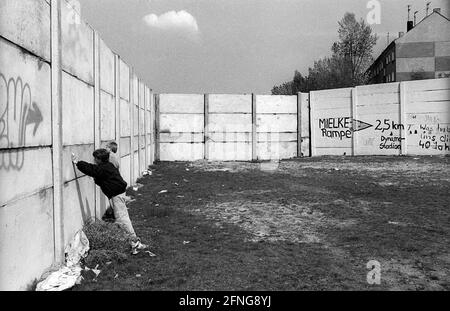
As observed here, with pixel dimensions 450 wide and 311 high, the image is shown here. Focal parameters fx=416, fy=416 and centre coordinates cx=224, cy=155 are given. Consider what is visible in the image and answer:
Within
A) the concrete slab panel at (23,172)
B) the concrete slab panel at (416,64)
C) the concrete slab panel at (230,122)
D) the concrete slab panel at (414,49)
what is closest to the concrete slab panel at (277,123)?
the concrete slab panel at (230,122)

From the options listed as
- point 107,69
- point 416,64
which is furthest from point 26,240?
point 416,64

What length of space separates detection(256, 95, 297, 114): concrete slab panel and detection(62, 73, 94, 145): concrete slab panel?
14.5m

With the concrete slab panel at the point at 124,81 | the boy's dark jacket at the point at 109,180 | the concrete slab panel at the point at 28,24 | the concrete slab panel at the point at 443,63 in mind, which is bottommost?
the boy's dark jacket at the point at 109,180

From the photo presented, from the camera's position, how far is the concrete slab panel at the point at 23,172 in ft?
10.1

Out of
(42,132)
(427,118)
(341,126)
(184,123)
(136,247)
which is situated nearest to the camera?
(42,132)

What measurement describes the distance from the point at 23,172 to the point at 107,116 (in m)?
4.17

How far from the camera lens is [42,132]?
3.91 m

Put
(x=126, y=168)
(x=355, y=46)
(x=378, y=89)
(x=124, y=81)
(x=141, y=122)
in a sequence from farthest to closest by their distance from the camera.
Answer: (x=355, y=46)
(x=378, y=89)
(x=141, y=122)
(x=126, y=168)
(x=124, y=81)

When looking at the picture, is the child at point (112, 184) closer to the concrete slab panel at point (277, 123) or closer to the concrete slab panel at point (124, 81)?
the concrete slab panel at point (124, 81)

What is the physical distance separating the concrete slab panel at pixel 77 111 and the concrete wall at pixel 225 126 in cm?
1377

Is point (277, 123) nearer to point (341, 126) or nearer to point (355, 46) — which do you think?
point (341, 126)

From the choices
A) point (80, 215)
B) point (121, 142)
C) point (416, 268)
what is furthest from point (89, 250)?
point (121, 142)

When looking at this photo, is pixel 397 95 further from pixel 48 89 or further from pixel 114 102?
pixel 48 89
